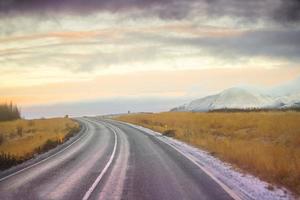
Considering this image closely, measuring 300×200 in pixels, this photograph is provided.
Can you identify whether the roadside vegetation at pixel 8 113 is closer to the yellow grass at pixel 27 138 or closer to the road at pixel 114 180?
the yellow grass at pixel 27 138

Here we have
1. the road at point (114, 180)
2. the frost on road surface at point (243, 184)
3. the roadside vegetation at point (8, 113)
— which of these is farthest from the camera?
the roadside vegetation at point (8, 113)

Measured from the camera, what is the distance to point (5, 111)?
123000mm

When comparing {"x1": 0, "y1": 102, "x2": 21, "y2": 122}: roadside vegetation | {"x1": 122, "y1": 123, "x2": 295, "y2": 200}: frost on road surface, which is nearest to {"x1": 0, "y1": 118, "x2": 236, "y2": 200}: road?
{"x1": 122, "y1": 123, "x2": 295, "y2": 200}: frost on road surface

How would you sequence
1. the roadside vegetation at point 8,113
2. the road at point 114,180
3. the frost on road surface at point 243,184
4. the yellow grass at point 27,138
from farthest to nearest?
1. the roadside vegetation at point 8,113
2. the yellow grass at point 27,138
3. the road at point 114,180
4. the frost on road surface at point 243,184

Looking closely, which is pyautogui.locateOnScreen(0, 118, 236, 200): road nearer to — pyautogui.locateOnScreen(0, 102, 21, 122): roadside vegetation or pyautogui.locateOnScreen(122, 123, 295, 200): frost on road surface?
pyautogui.locateOnScreen(122, 123, 295, 200): frost on road surface

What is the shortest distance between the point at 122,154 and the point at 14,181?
8.94 meters

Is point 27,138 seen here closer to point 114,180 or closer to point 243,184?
point 114,180

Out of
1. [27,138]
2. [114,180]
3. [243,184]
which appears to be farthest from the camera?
[27,138]

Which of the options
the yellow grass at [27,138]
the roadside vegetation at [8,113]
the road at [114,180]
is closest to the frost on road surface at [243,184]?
the road at [114,180]

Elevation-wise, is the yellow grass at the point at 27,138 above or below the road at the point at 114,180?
above

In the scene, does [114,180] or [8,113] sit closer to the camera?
[114,180]

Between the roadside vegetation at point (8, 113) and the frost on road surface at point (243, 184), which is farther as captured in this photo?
the roadside vegetation at point (8, 113)

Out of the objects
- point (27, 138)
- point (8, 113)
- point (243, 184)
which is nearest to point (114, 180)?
point (243, 184)

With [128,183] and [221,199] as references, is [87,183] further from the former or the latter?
[221,199]
